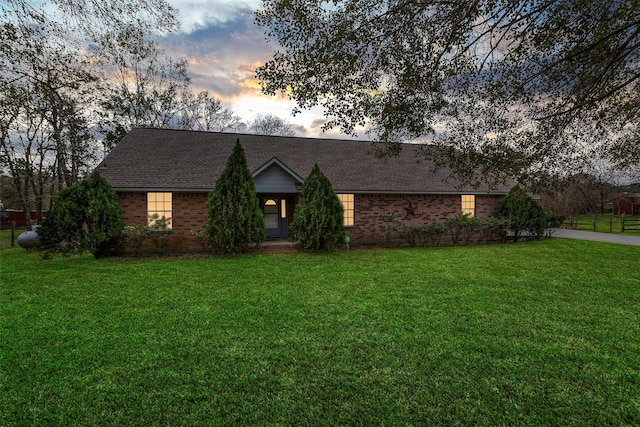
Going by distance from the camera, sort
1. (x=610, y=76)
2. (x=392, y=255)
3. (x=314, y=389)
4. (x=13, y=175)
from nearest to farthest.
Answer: (x=314, y=389), (x=610, y=76), (x=392, y=255), (x=13, y=175)

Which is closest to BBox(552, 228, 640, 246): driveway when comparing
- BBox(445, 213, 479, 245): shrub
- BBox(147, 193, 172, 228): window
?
BBox(445, 213, 479, 245): shrub

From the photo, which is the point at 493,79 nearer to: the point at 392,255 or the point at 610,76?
the point at 610,76

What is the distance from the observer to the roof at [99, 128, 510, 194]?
1330 centimetres

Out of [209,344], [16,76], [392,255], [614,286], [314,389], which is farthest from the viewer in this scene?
[392,255]

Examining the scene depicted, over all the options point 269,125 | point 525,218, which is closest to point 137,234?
point 525,218

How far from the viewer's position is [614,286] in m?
7.37

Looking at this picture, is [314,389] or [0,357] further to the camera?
[0,357]

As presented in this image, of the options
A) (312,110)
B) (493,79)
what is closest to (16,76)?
(312,110)

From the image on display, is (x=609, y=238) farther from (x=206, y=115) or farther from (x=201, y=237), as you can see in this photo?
(x=206, y=115)

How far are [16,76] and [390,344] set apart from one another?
22.3ft

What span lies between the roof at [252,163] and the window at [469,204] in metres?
0.39

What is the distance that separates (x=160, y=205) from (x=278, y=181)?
493cm

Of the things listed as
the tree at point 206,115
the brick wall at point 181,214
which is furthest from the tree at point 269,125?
the brick wall at point 181,214

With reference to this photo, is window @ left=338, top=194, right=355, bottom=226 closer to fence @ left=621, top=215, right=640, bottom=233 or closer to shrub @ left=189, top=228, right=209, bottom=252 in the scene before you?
shrub @ left=189, top=228, right=209, bottom=252
